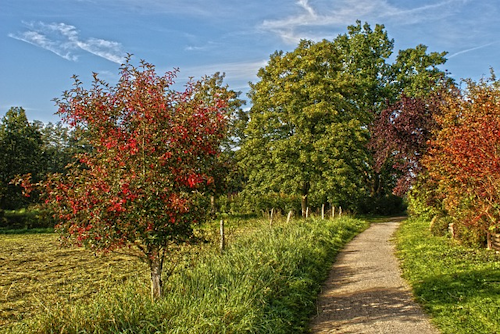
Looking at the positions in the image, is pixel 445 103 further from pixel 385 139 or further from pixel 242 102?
pixel 242 102

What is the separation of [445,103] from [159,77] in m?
13.5

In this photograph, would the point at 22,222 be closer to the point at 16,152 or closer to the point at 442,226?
the point at 16,152

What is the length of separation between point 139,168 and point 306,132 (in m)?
19.1

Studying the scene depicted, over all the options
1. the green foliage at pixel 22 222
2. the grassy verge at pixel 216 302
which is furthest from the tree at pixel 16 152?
the grassy verge at pixel 216 302

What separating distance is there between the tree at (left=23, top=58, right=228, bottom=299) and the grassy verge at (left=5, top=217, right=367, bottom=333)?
734mm

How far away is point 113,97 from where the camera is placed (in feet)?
22.8

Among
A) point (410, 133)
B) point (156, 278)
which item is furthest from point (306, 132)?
point (156, 278)

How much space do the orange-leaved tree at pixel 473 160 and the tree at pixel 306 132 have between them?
A: 9567 mm

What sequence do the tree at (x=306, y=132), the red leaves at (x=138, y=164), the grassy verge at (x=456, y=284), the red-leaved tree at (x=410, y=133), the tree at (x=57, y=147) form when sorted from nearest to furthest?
1. the red leaves at (x=138, y=164)
2. the grassy verge at (x=456, y=284)
3. the red-leaved tree at (x=410, y=133)
4. the tree at (x=306, y=132)
5. the tree at (x=57, y=147)

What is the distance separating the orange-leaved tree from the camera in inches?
447

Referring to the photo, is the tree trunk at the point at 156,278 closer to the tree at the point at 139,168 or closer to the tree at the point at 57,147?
the tree at the point at 139,168

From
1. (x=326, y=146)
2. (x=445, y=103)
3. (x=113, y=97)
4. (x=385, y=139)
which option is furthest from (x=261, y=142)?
(x=113, y=97)

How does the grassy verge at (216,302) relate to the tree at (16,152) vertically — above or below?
below

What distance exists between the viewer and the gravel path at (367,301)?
22.6 ft
